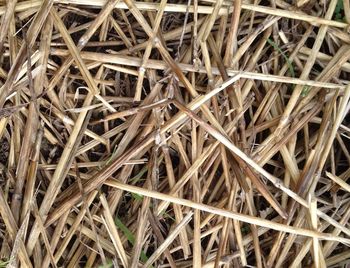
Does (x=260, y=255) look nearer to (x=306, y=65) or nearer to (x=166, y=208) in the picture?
(x=166, y=208)

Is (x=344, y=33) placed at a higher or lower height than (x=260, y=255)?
higher

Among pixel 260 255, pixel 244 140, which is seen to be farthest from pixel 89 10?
pixel 260 255

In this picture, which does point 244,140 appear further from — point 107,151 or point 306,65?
point 107,151

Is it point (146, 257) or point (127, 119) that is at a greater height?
point (127, 119)

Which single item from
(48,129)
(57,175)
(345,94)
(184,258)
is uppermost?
(345,94)

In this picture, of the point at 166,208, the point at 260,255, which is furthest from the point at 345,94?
the point at 166,208

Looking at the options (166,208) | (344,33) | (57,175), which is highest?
(344,33)
